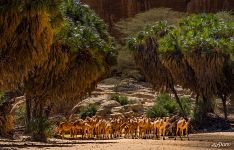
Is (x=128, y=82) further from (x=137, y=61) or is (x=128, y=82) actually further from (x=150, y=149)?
(x=150, y=149)

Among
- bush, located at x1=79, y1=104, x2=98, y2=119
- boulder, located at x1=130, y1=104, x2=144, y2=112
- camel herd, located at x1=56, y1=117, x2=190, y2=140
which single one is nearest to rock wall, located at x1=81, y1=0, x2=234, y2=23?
boulder, located at x1=130, y1=104, x2=144, y2=112

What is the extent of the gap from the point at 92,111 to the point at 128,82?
42.3 ft

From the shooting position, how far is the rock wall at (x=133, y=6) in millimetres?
69562

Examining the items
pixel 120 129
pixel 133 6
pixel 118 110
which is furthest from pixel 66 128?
pixel 133 6

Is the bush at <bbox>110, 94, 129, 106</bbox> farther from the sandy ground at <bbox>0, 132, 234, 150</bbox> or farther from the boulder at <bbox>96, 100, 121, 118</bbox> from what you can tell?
the sandy ground at <bbox>0, 132, 234, 150</bbox>

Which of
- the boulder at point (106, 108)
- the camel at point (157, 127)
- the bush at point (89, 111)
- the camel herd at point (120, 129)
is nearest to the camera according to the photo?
the camel at point (157, 127)

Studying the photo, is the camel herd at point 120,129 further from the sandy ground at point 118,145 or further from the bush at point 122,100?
the bush at point 122,100

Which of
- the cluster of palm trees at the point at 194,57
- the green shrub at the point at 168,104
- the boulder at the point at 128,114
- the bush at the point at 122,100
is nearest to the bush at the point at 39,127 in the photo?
the cluster of palm trees at the point at 194,57

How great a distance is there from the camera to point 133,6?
7269 cm

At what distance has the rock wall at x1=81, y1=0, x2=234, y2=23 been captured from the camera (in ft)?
228

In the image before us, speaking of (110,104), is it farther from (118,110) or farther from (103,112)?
(118,110)

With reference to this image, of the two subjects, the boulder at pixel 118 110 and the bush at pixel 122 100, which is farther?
the bush at pixel 122 100

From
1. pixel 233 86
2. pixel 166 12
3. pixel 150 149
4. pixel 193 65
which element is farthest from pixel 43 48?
pixel 166 12

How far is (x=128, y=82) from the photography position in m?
57.0
